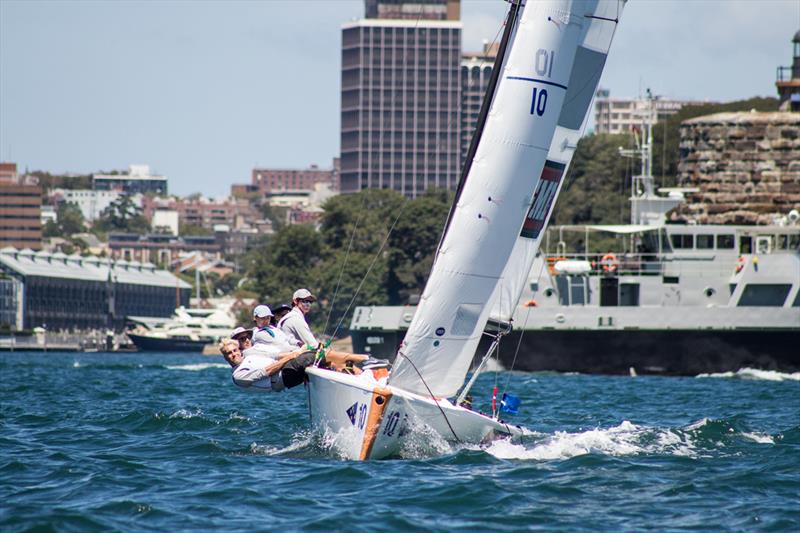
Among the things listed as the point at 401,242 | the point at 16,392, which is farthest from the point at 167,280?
the point at 16,392

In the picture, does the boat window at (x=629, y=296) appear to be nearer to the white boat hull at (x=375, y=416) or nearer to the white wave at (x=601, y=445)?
the white wave at (x=601, y=445)

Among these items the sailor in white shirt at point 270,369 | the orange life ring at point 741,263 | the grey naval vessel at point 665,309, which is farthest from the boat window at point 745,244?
the sailor in white shirt at point 270,369

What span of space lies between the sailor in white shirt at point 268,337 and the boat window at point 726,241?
3184 cm

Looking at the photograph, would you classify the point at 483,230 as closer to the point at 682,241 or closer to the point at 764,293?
the point at 764,293

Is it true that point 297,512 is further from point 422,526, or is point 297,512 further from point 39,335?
point 39,335

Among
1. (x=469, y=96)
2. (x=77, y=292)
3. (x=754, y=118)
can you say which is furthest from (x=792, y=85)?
(x=469, y=96)

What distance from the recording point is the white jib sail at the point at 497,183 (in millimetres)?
16172

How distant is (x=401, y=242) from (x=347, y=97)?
80698 mm

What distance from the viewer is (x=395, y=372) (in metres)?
16.1

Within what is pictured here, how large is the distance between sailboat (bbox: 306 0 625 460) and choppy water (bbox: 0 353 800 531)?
0.44m

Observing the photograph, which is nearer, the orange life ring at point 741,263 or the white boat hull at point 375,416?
the white boat hull at point 375,416

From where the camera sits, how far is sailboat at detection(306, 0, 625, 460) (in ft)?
52.8

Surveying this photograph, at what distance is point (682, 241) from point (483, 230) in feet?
105

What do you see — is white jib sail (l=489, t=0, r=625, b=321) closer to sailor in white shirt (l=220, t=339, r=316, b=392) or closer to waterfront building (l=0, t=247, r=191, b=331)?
sailor in white shirt (l=220, t=339, r=316, b=392)
